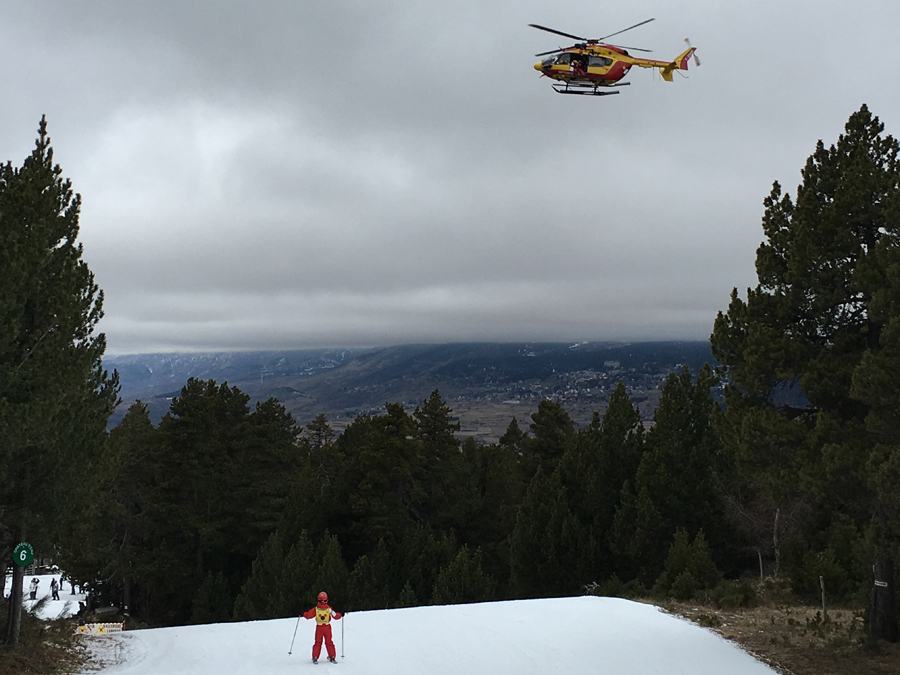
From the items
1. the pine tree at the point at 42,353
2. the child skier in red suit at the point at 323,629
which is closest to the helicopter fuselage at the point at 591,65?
the pine tree at the point at 42,353

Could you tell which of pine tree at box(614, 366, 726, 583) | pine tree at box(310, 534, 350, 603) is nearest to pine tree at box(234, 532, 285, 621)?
pine tree at box(310, 534, 350, 603)

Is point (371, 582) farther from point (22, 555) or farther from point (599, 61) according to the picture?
point (599, 61)

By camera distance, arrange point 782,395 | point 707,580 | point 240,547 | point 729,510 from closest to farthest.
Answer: point 782,395
point 707,580
point 729,510
point 240,547

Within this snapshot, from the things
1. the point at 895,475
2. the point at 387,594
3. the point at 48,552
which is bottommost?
the point at 387,594

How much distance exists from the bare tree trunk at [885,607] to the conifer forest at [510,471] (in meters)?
0.03

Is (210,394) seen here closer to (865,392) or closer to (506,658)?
(506,658)

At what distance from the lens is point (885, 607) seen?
1070 cm

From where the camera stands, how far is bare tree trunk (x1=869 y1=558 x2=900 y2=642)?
10656mm

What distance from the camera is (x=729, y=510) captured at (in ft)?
75.6

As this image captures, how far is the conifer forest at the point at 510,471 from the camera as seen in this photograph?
936cm

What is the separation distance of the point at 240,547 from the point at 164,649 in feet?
74.2

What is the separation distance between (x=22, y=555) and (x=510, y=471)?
31.6 meters

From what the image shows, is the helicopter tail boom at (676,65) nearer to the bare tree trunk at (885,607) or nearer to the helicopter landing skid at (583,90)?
the helicopter landing skid at (583,90)

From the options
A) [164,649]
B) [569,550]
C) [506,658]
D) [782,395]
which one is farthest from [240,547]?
[782,395]
